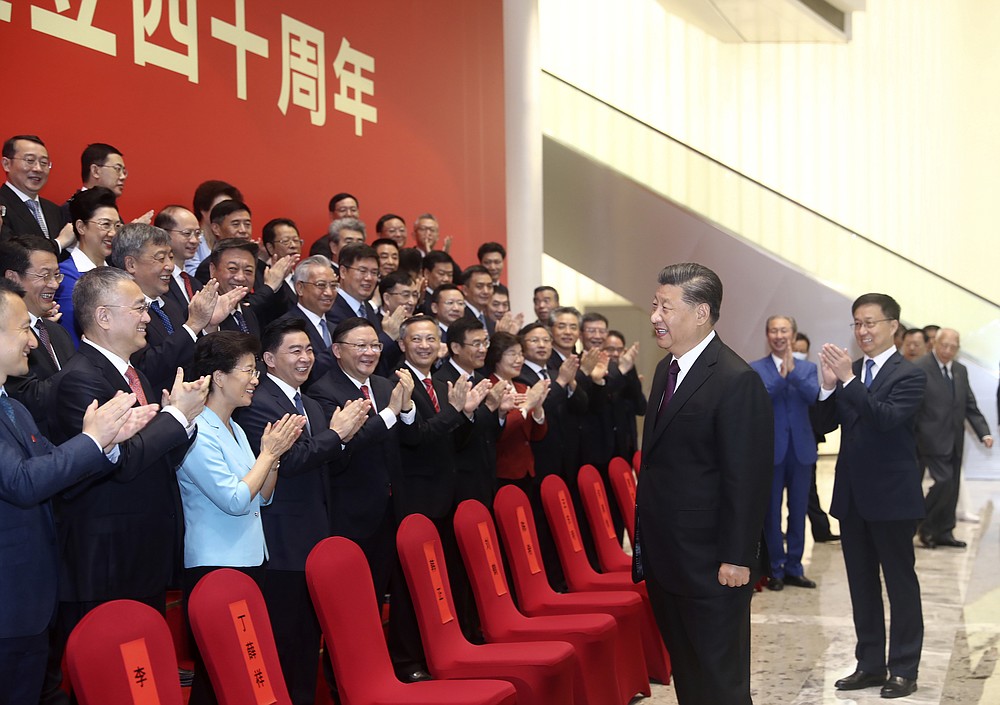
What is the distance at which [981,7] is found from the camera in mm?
14094

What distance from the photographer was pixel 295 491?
3.62m

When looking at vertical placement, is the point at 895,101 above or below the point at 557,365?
above

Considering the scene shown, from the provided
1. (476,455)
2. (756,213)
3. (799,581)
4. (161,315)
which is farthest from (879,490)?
(756,213)

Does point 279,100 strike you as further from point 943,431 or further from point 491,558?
point 943,431

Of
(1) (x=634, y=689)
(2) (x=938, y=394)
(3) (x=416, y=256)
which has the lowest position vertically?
(1) (x=634, y=689)

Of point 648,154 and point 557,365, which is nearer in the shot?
point 557,365

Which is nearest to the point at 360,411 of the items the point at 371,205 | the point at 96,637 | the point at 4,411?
the point at 4,411

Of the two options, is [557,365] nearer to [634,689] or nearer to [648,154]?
[634,689]

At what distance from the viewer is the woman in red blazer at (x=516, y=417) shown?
523cm

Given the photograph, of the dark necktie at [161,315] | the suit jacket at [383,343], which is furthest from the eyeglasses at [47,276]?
the suit jacket at [383,343]

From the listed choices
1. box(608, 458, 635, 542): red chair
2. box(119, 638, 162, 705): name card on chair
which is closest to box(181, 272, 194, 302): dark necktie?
box(119, 638, 162, 705): name card on chair

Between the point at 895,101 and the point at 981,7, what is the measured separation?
165 centimetres

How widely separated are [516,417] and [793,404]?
212 centimetres

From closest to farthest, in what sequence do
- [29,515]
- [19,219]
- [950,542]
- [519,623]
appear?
[29,515] → [519,623] → [19,219] → [950,542]
